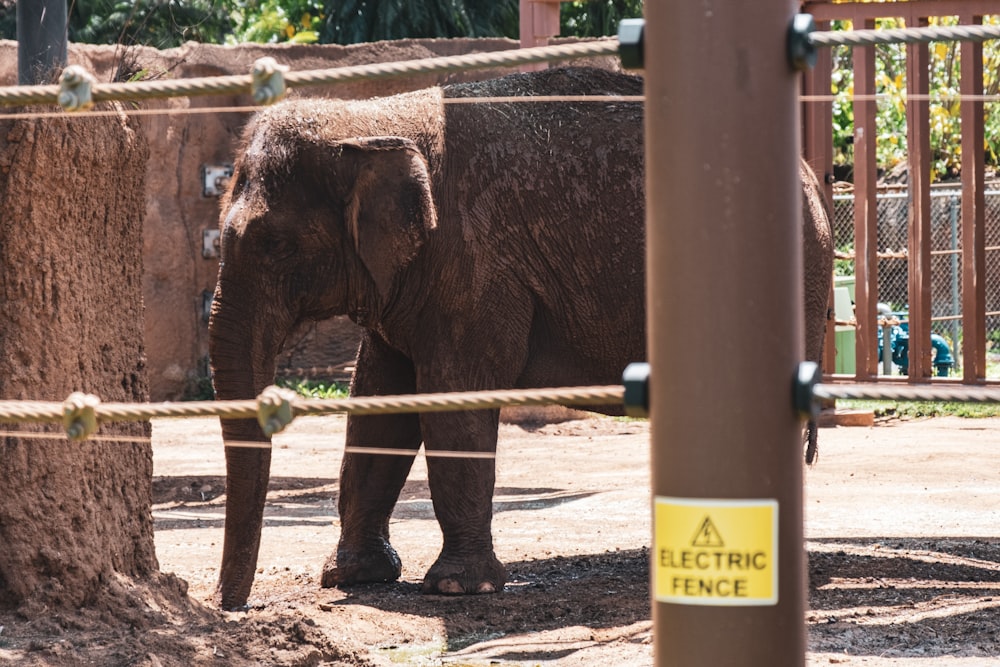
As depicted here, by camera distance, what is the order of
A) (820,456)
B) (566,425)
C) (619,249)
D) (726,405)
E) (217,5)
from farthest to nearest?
(217,5) → (566,425) → (820,456) → (619,249) → (726,405)

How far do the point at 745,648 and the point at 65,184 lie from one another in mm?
3183

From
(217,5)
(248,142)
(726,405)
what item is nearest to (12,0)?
(248,142)

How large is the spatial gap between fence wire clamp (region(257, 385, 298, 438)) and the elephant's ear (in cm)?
376

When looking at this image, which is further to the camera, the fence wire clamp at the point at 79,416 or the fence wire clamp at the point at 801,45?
the fence wire clamp at the point at 79,416

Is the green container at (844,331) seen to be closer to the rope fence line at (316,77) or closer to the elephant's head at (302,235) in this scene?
the elephant's head at (302,235)

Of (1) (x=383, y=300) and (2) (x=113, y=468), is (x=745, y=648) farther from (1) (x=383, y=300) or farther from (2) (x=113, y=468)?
(1) (x=383, y=300)

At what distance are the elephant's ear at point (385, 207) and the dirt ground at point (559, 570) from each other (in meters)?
1.42

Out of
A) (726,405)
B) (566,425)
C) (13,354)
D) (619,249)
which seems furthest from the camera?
(566,425)

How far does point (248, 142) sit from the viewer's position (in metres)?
6.32

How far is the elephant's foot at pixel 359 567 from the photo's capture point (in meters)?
6.46

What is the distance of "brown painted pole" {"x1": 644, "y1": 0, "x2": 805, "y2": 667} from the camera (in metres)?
2.01

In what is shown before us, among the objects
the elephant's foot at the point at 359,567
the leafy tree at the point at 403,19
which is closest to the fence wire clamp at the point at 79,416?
the elephant's foot at the point at 359,567

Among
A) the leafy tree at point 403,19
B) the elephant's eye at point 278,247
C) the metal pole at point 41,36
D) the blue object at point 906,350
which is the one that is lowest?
the blue object at point 906,350

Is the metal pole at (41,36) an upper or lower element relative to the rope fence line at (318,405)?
upper
